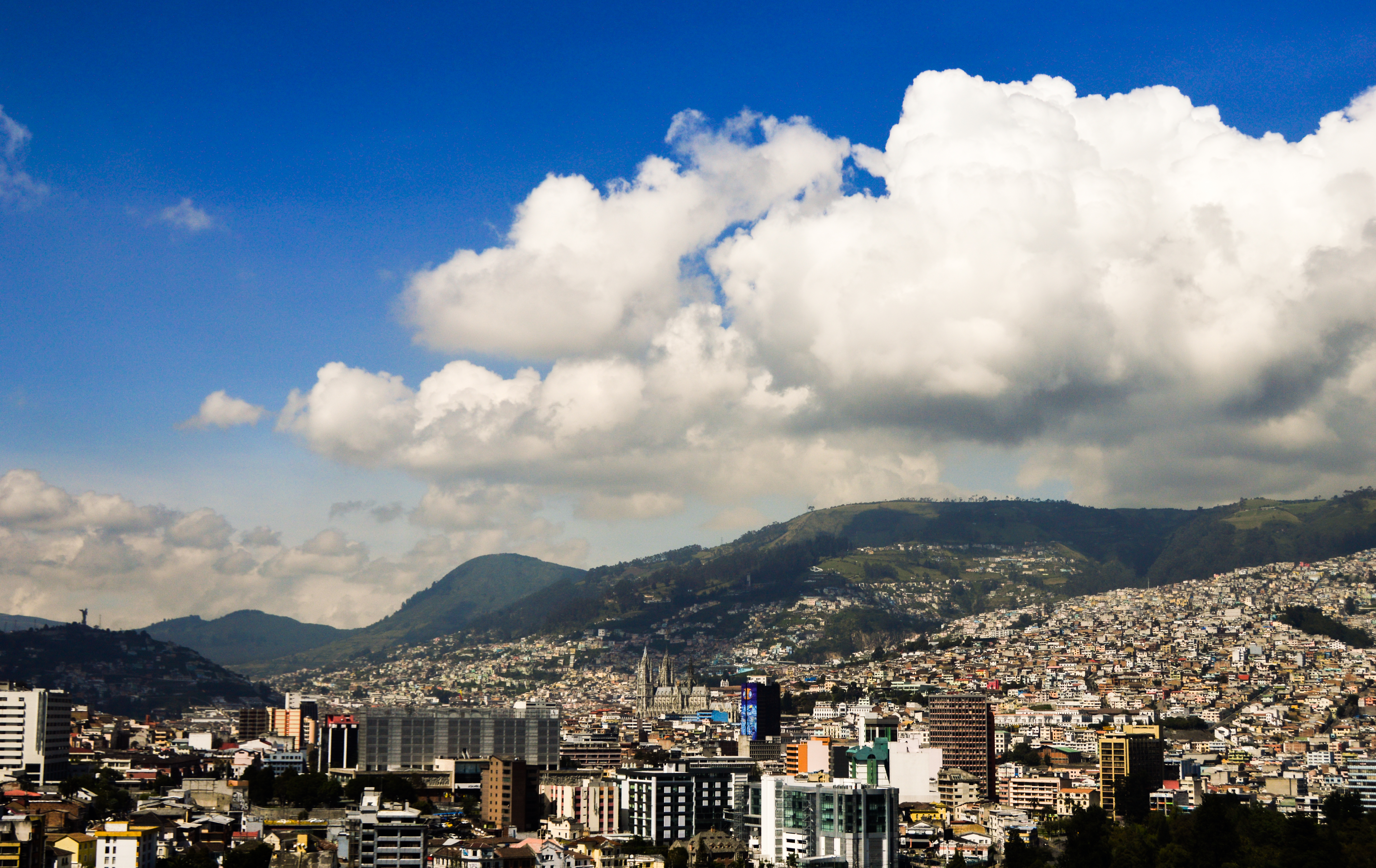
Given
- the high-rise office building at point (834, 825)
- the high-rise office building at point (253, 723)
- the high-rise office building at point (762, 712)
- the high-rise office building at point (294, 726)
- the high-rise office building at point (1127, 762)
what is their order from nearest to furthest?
1. the high-rise office building at point (834, 825)
2. the high-rise office building at point (1127, 762)
3. the high-rise office building at point (294, 726)
4. the high-rise office building at point (762, 712)
5. the high-rise office building at point (253, 723)

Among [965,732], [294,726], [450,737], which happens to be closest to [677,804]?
[965,732]

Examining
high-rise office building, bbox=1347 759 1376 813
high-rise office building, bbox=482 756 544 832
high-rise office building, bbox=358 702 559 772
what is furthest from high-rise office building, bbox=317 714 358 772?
high-rise office building, bbox=1347 759 1376 813

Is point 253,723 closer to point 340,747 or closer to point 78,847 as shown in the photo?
point 340,747

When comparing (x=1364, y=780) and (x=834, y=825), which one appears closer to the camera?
(x=834, y=825)

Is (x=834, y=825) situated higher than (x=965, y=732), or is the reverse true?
(x=965, y=732)

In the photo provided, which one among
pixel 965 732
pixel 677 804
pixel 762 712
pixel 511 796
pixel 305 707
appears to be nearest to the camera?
pixel 677 804

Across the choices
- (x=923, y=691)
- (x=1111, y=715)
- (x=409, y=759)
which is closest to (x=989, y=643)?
(x=923, y=691)

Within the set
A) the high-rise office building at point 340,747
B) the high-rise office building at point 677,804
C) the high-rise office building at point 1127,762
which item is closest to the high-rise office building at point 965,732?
the high-rise office building at point 1127,762

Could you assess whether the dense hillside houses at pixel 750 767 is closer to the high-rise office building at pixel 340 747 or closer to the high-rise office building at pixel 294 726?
the high-rise office building at pixel 340 747
